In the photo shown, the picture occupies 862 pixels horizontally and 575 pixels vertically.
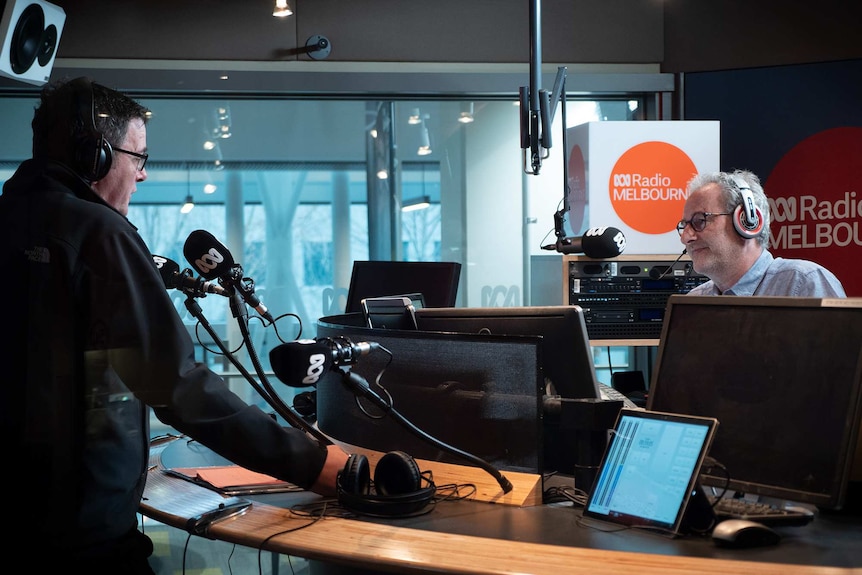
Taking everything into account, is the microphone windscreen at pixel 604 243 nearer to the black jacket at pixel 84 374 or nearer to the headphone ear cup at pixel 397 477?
the headphone ear cup at pixel 397 477

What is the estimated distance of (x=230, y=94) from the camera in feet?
15.8

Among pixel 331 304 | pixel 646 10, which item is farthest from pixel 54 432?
pixel 646 10

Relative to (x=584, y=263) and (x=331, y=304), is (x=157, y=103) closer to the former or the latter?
(x=331, y=304)

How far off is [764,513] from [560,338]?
595 mm

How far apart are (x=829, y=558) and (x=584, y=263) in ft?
8.60

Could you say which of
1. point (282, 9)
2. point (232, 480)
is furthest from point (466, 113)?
point (232, 480)

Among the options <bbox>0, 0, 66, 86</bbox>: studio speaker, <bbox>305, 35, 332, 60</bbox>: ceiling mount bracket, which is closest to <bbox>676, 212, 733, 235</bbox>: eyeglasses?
<bbox>305, 35, 332, 60</bbox>: ceiling mount bracket

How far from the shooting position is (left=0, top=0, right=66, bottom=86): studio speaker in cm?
376

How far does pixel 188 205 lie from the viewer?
15.8 ft

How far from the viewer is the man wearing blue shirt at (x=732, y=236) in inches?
123

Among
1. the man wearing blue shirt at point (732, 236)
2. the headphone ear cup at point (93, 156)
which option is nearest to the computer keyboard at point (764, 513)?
the headphone ear cup at point (93, 156)

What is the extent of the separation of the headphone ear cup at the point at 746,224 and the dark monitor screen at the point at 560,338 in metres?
1.36

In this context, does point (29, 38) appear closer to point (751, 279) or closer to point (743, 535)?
point (751, 279)

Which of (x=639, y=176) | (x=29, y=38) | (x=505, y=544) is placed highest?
(x=29, y=38)
